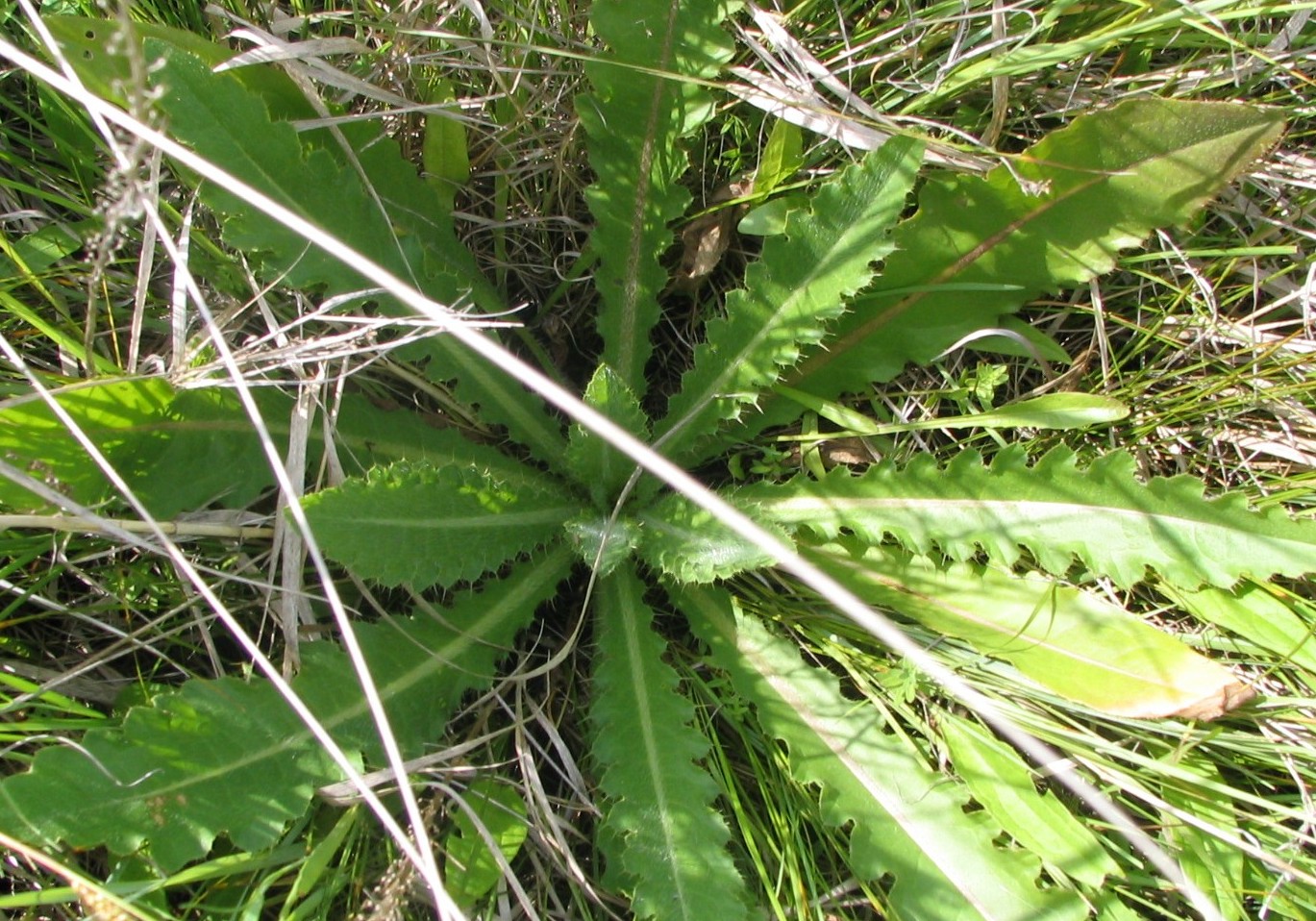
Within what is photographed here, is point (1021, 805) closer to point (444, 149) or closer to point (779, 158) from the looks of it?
point (779, 158)

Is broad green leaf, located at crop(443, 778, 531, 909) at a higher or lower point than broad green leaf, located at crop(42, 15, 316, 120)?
lower

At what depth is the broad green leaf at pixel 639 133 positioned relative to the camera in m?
1.92

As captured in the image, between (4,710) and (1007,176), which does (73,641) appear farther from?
(1007,176)

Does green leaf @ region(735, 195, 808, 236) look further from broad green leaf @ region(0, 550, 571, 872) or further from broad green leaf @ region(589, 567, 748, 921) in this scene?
broad green leaf @ region(0, 550, 571, 872)

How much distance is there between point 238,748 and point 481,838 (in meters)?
0.46

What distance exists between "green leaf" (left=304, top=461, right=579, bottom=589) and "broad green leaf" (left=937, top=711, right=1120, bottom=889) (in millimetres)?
935

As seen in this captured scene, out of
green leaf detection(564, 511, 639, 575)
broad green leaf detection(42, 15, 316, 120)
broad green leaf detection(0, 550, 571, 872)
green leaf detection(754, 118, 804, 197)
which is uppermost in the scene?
broad green leaf detection(42, 15, 316, 120)

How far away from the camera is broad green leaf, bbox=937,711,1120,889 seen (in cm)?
181

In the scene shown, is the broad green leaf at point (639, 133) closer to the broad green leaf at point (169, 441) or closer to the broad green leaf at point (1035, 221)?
the broad green leaf at point (1035, 221)

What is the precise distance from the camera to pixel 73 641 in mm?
1949

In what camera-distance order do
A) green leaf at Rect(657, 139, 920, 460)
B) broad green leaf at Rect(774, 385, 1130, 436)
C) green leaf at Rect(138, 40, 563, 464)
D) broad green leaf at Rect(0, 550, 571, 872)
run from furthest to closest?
1. broad green leaf at Rect(774, 385, 1130, 436)
2. green leaf at Rect(657, 139, 920, 460)
3. green leaf at Rect(138, 40, 563, 464)
4. broad green leaf at Rect(0, 550, 571, 872)

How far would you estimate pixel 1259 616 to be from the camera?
195 centimetres

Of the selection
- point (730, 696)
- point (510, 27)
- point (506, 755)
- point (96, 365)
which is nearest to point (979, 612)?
point (730, 696)

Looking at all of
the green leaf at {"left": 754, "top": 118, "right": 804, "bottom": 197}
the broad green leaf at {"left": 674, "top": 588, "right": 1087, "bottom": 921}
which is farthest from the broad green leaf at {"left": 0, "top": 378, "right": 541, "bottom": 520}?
the green leaf at {"left": 754, "top": 118, "right": 804, "bottom": 197}
